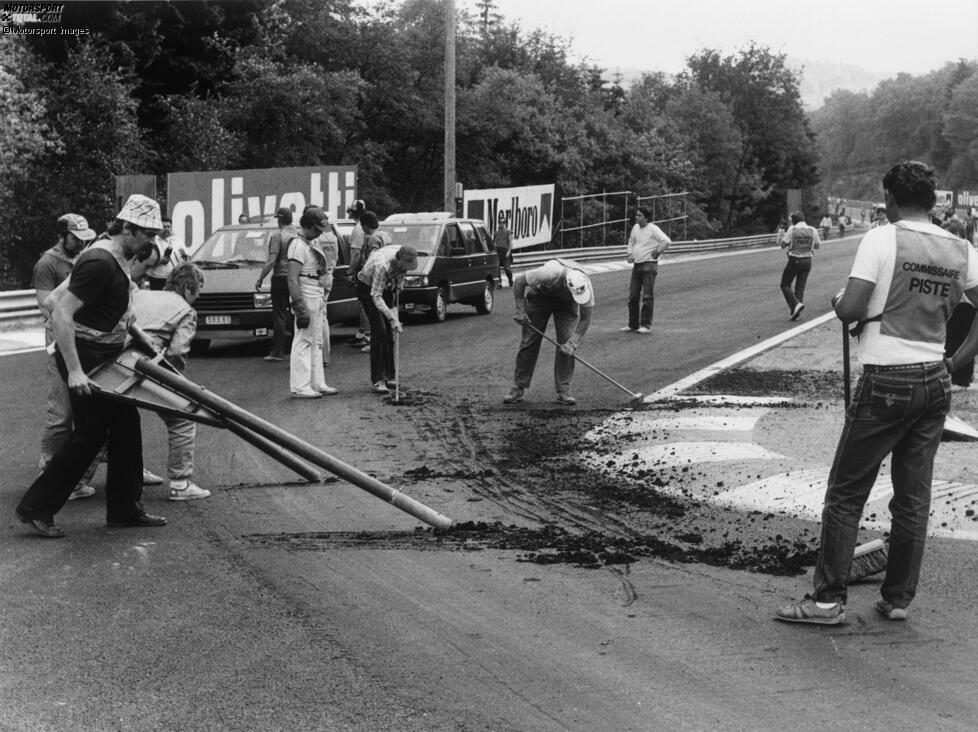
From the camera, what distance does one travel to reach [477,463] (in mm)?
9898

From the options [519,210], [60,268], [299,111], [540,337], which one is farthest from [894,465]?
[519,210]

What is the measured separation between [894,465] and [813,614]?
2.58 ft

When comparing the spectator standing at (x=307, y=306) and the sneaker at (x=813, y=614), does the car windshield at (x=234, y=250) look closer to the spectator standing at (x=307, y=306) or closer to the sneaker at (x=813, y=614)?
the spectator standing at (x=307, y=306)

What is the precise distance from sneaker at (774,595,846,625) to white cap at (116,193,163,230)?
12.8 feet

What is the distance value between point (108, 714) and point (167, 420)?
13.6 ft

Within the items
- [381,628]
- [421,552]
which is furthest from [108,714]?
[421,552]

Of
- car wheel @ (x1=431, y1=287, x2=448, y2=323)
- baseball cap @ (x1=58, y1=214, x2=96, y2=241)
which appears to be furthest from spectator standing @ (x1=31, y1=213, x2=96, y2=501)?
car wheel @ (x1=431, y1=287, x2=448, y2=323)

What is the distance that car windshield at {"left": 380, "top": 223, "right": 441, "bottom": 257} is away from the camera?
21781mm

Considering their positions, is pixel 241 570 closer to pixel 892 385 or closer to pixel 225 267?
pixel 892 385

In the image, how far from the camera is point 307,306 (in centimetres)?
1338

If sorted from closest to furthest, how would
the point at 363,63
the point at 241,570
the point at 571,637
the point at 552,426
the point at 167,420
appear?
the point at 571,637
the point at 241,570
the point at 167,420
the point at 552,426
the point at 363,63

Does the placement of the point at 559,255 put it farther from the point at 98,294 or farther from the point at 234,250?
the point at 98,294

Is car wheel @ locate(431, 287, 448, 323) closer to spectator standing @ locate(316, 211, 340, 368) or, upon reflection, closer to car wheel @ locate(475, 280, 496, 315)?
car wheel @ locate(475, 280, 496, 315)

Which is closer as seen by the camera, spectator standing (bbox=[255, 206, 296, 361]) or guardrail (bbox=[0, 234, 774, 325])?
spectator standing (bbox=[255, 206, 296, 361])
